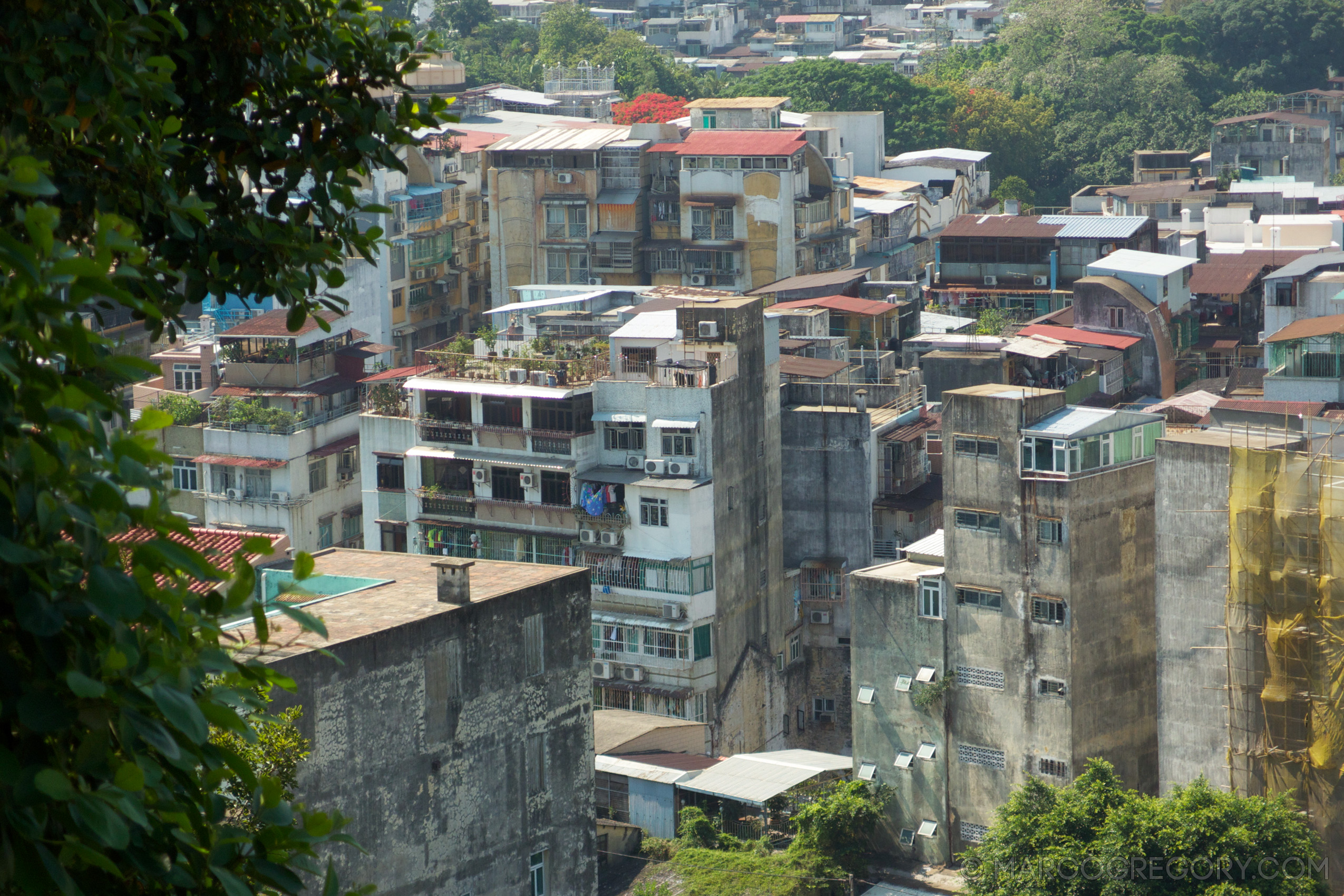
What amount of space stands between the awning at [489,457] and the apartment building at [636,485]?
44mm

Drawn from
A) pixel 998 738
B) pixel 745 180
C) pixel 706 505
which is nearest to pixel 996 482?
pixel 998 738

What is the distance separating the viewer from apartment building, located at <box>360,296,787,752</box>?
39469mm

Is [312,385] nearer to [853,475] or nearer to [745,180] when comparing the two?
[853,475]

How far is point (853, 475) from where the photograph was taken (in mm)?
43875

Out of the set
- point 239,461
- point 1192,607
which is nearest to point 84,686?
point 1192,607

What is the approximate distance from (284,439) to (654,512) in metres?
10.3

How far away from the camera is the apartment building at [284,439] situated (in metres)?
43.8

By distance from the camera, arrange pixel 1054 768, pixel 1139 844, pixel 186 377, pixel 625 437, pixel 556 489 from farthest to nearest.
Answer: pixel 186 377, pixel 556 489, pixel 625 437, pixel 1054 768, pixel 1139 844

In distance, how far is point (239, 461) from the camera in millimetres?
43688

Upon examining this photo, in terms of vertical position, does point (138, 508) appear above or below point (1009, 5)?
below

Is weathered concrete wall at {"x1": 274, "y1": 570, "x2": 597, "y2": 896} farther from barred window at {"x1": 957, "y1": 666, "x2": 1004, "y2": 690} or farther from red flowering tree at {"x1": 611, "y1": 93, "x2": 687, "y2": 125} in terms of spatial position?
red flowering tree at {"x1": 611, "y1": 93, "x2": 687, "y2": 125}

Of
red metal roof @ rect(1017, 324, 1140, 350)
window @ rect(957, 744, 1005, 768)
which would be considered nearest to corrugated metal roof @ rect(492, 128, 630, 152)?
red metal roof @ rect(1017, 324, 1140, 350)

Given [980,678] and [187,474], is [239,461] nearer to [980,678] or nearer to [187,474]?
[187,474]

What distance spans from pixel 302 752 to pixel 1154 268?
42.4 m
